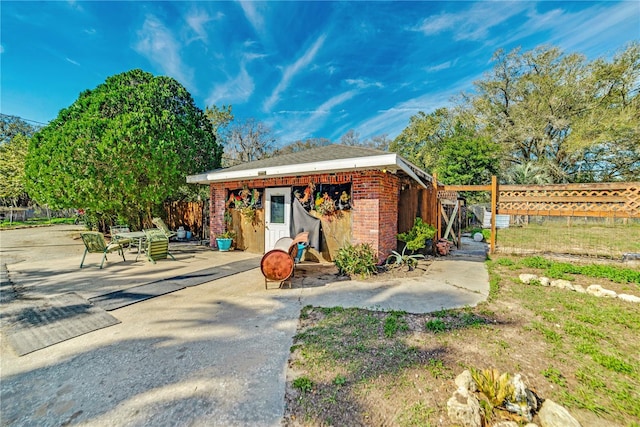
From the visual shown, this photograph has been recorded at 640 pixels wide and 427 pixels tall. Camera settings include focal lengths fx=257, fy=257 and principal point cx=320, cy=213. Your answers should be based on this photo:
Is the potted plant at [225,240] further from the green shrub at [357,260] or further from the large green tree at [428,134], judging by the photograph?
the large green tree at [428,134]

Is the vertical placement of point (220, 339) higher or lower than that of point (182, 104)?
lower

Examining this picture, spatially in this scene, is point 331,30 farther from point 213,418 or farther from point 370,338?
point 213,418

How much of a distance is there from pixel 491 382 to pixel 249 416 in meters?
1.86

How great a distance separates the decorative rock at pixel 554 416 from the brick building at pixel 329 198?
4009 millimetres

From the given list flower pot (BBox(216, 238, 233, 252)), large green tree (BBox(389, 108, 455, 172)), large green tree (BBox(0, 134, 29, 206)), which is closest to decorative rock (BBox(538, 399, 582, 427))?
flower pot (BBox(216, 238, 233, 252))

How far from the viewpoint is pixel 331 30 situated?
965cm

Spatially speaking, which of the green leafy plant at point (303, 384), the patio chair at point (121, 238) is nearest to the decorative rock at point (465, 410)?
the green leafy plant at point (303, 384)

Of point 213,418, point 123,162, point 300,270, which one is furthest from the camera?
point 123,162

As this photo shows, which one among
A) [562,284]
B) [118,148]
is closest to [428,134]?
[562,284]

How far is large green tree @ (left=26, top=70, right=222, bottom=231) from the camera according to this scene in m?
7.97

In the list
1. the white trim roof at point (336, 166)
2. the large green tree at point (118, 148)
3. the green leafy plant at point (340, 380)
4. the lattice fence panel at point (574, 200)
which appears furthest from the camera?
the large green tree at point (118, 148)

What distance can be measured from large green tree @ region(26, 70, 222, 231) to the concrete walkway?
13.2ft

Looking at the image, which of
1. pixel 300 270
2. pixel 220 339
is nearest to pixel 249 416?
pixel 220 339

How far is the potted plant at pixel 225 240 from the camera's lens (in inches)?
328
